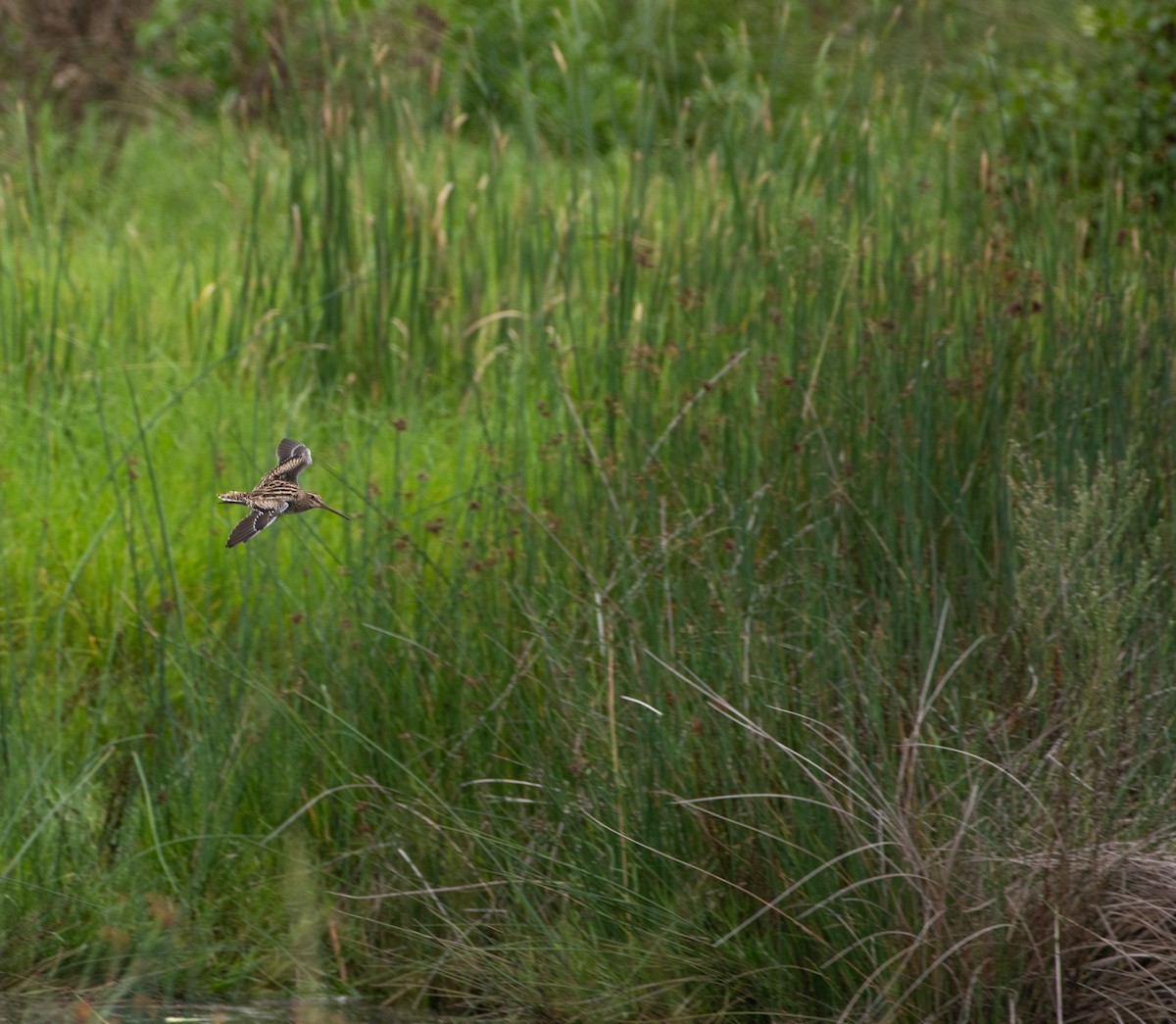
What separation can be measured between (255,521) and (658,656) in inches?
48.0

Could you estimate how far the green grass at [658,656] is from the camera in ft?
7.90

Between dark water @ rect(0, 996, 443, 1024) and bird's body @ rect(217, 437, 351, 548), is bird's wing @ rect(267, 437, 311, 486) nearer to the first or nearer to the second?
bird's body @ rect(217, 437, 351, 548)

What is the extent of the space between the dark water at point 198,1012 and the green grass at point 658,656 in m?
0.04

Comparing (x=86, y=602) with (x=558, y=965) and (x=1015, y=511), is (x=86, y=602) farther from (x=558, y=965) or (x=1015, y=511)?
(x=1015, y=511)

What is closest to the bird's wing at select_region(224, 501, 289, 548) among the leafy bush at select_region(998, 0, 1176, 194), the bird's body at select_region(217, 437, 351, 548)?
the bird's body at select_region(217, 437, 351, 548)

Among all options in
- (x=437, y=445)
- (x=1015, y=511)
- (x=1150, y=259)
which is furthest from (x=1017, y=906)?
(x=437, y=445)

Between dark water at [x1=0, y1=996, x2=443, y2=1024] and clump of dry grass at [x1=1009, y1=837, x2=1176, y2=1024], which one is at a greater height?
clump of dry grass at [x1=1009, y1=837, x2=1176, y2=1024]

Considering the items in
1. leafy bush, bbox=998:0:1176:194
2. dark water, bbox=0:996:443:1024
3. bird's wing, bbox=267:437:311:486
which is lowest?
dark water, bbox=0:996:443:1024

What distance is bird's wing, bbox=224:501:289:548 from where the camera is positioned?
5.16 feet

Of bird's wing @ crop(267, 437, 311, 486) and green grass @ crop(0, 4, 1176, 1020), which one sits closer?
bird's wing @ crop(267, 437, 311, 486)

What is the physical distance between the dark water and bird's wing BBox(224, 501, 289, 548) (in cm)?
111

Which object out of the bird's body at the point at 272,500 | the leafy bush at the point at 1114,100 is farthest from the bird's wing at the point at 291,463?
the leafy bush at the point at 1114,100

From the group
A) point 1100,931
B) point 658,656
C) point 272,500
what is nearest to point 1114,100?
point 658,656

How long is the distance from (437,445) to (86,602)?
1.01m
